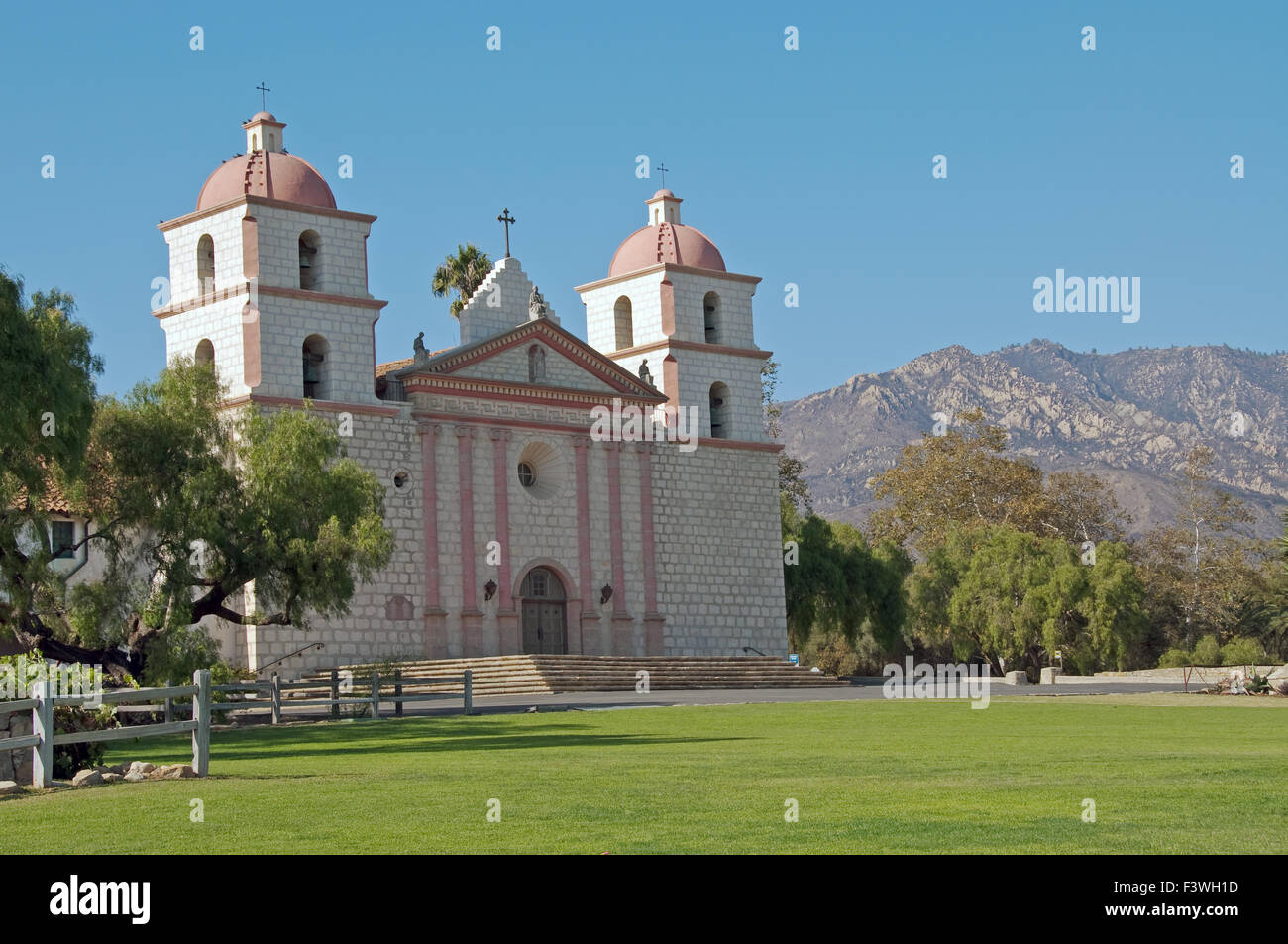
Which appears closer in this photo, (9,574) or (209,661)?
(9,574)

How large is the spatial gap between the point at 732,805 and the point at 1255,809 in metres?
4.18

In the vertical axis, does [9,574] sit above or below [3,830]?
above

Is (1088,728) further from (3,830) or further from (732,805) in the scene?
(3,830)

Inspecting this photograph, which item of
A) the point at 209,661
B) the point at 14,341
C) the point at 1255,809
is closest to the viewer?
the point at 1255,809

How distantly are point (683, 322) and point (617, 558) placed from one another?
26.8 ft

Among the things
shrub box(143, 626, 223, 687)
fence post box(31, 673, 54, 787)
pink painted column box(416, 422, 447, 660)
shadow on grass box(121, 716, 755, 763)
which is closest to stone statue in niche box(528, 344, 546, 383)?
pink painted column box(416, 422, 447, 660)

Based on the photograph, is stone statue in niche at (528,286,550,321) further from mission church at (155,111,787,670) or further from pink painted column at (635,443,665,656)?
pink painted column at (635,443,665,656)

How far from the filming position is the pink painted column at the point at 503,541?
50.4m

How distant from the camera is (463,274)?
6644cm

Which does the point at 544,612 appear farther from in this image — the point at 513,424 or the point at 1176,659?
the point at 1176,659

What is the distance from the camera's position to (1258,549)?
82375 millimetres

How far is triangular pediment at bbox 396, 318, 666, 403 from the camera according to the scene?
50.1m

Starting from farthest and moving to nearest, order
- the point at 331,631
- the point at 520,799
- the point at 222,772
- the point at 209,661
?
the point at 331,631
the point at 209,661
the point at 222,772
the point at 520,799

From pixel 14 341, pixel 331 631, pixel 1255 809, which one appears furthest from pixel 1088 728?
pixel 331 631
